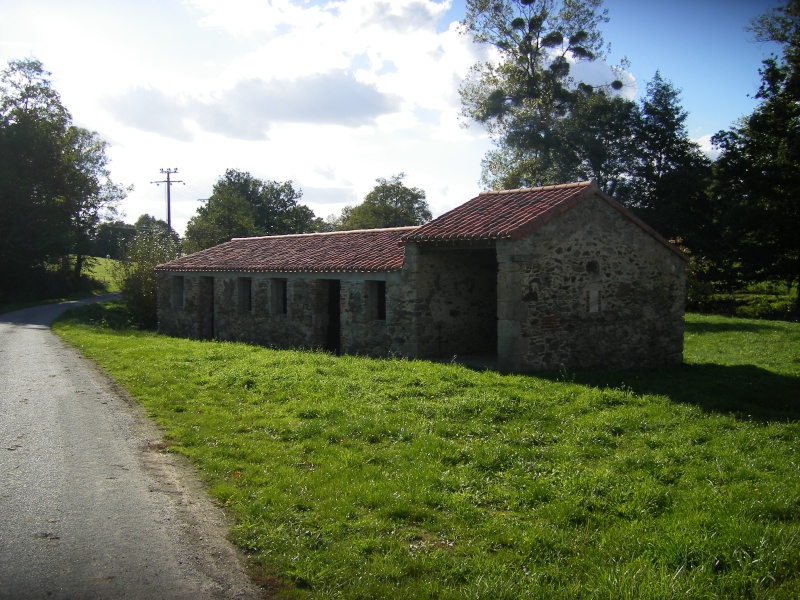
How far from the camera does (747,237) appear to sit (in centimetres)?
3073

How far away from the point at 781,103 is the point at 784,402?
834 inches

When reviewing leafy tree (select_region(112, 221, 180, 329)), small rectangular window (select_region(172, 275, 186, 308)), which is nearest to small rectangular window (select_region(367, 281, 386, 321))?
small rectangular window (select_region(172, 275, 186, 308))

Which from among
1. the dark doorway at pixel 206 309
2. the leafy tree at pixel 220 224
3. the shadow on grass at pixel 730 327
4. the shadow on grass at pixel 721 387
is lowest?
the shadow on grass at pixel 721 387

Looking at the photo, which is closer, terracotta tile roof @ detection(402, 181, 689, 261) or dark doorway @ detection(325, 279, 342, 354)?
terracotta tile roof @ detection(402, 181, 689, 261)

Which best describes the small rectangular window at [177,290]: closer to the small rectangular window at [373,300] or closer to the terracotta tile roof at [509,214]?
the small rectangular window at [373,300]

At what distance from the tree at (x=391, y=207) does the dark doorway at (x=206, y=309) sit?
3674 cm

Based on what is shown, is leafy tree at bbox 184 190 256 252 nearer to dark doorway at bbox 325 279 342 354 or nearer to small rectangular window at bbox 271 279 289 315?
small rectangular window at bbox 271 279 289 315

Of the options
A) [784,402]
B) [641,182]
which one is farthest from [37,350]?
[641,182]

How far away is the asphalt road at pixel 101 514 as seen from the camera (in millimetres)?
→ 4789

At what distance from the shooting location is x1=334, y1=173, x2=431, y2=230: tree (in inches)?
2435

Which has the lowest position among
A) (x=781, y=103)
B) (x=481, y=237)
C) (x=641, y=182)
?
(x=481, y=237)

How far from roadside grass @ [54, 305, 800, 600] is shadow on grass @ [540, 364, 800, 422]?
9 cm

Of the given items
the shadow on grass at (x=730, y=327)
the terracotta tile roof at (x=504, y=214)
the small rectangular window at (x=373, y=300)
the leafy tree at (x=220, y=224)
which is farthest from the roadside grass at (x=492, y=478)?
the leafy tree at (x=220, y=224)

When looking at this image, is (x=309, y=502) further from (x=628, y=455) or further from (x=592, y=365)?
(x=592, y=365)
